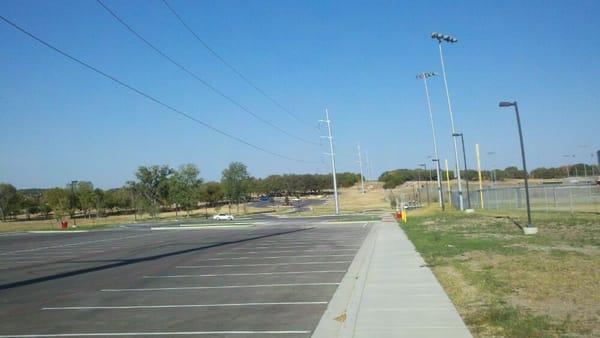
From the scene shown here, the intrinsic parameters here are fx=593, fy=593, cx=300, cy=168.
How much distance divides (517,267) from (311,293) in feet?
16.3

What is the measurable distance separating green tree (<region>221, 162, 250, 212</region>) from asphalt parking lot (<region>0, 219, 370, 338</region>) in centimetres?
7827

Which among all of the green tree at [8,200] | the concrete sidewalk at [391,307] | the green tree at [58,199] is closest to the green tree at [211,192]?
the green tree at [58,199]

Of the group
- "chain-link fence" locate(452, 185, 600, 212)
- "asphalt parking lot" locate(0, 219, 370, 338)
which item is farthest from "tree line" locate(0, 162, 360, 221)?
"asphalt parking lot" locate(0, 219, 370, 338)

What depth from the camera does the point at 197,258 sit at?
2095 centimetres

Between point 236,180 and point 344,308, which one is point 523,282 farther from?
point 236,180

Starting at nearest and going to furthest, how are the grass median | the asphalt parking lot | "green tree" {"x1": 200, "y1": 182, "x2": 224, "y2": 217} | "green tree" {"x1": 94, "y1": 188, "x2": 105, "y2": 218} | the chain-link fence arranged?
the grass median → the asphalt parking lot → the chain-link fence → "green tree" {"x1": 94, "y1": 188, "x2": 105, "y2": 218} → "green tree" {"x1": 200, "y1": 182, "x2": 224, "y2": 217}

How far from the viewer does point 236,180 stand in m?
101

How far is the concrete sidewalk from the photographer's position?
7.73 metres

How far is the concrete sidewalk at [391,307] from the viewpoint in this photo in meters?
7.73

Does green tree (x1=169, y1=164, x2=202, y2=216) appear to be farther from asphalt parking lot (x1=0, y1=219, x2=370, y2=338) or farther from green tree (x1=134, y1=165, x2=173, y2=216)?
asphalt parking lot (x1=0, y1=219, x2=370, y2=338)

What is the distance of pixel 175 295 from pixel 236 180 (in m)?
89.2

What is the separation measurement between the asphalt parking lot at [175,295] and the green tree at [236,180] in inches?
3081

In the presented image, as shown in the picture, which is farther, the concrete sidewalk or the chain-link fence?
the chain-link fence

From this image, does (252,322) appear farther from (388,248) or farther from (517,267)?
(388,248)
